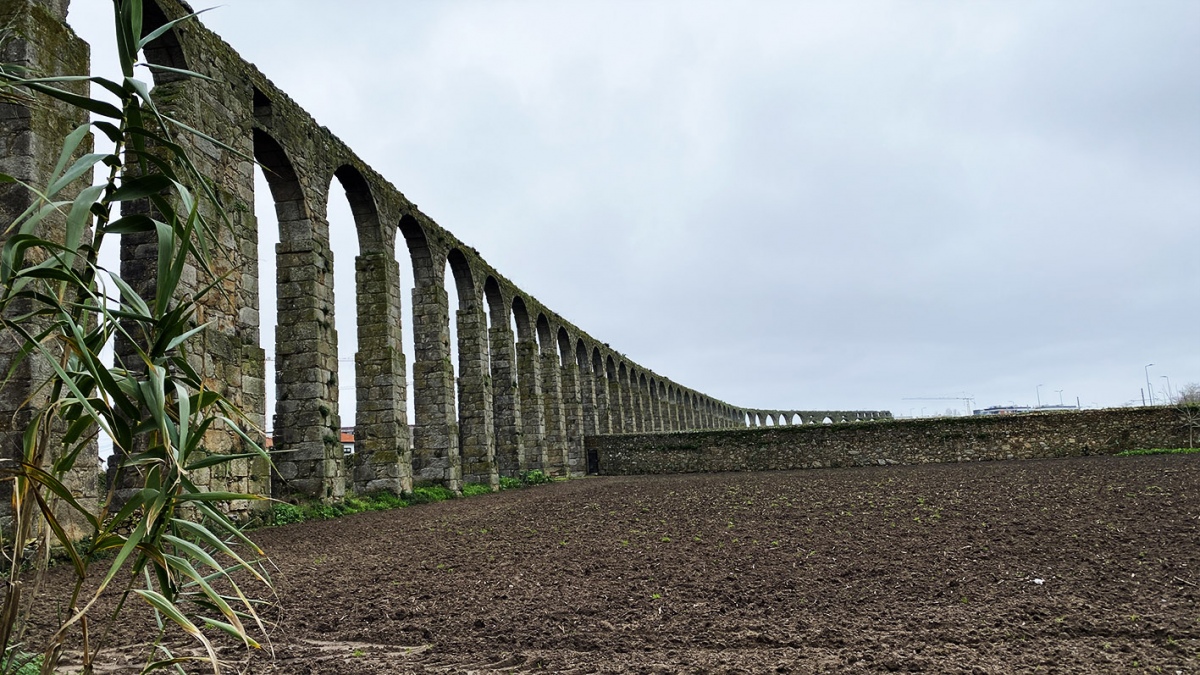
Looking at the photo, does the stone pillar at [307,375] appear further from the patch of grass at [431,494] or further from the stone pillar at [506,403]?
the stone pillar at [506,403]

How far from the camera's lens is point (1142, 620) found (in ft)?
11.4

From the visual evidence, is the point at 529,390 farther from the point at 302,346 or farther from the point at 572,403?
the point at 302,346

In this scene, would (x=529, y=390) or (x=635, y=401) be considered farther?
(x=635, y=401)

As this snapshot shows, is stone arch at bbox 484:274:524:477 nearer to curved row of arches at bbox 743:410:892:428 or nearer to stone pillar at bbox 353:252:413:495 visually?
stone pillar at bbox 353:252:413:495

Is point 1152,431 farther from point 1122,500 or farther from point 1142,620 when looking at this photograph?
point 1142,620

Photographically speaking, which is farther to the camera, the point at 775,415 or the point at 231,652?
the point at 775,415

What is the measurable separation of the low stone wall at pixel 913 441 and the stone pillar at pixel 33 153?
1714 cm

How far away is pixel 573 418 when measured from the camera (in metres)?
27.5

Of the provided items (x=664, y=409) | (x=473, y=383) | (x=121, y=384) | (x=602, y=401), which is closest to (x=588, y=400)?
(x=602, y=401)

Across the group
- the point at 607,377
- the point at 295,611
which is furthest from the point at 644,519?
the point at 607,377

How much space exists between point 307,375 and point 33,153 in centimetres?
531

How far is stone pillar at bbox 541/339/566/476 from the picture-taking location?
79.5 ft

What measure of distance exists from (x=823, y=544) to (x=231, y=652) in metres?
4.04

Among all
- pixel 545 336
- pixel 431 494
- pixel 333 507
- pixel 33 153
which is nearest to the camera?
pixel 33 153
